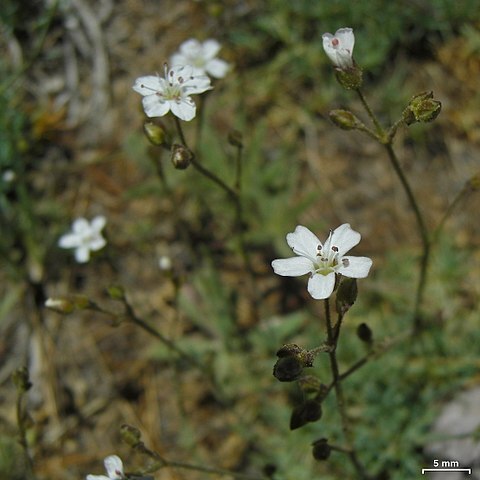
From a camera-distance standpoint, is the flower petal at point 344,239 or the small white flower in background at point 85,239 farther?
the small white flower in background at point 85,239

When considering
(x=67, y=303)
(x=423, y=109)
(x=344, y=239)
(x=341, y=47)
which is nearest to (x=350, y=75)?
(x=341, y=47)

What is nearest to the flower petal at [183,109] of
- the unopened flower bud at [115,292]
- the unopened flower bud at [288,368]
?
the unopened flower bud at [115,292]

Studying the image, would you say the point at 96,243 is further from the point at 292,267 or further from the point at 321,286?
the point at 321,286

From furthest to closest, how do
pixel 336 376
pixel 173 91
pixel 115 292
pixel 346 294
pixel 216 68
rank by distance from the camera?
pixel 216 68 → pixel 115 292 → pixel 173 91 → pixel 336 376 → pixel 346 294

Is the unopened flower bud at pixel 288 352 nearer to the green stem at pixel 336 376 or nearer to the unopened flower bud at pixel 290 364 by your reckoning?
the unopened flower bud at pixel 290 364

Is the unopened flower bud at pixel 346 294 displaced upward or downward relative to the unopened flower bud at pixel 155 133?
downward

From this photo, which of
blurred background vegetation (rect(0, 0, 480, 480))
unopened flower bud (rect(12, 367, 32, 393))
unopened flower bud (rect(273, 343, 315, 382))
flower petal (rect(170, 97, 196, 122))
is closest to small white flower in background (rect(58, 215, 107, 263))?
blurred background vegetation (rect(0, 0, 480, 480))
